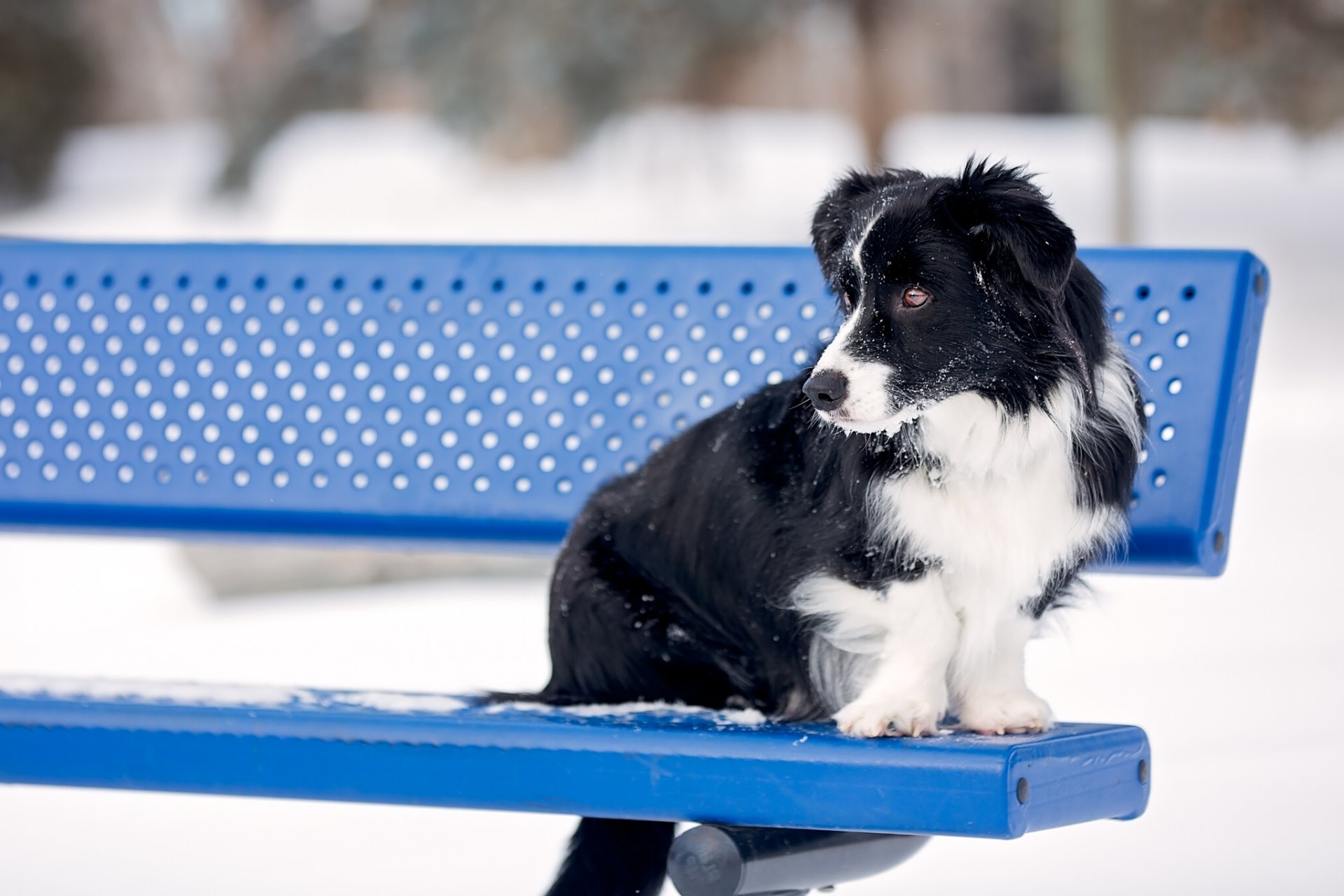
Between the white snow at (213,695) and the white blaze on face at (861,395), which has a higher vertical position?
the white blaze on face at (861,395)

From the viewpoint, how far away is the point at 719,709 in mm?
2857

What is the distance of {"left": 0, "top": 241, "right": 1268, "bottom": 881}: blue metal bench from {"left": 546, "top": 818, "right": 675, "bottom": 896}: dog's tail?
0.70 ft

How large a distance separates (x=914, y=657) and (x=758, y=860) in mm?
398

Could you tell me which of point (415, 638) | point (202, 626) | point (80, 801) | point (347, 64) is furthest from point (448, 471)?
point (347, 64)

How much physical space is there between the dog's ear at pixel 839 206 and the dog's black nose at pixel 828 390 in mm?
345

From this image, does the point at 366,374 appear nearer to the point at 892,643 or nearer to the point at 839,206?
the point at 839,206

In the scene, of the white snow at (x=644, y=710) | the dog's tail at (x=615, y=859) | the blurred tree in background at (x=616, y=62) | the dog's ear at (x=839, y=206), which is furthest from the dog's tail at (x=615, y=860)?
the blurred tree in background at (x=616, y=62)

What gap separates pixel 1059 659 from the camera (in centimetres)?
496

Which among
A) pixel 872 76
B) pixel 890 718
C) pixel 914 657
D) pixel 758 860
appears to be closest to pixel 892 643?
pixel 914 657

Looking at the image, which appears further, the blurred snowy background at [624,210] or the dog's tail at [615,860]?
the blurred snowy background at [624,210]

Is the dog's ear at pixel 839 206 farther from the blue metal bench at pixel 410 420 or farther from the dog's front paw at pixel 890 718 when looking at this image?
the dog's front paw at pixel 890 718

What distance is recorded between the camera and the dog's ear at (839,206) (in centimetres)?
268

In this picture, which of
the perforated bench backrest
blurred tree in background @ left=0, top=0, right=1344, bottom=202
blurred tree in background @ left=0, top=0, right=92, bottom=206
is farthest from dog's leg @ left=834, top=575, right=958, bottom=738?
blurred tree in background @ left=0, top=0, right=92, bottom=206

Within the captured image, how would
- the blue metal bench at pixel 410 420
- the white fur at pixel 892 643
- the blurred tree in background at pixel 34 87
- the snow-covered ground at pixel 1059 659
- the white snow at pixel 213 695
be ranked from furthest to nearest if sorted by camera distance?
1. the blurred tree in background at pixel 34 87
2. the snow-covered ground at pixel 1059 659
3. the white snow at pixel 213 695
4. the blue metal bench at pixel 410 420
5. the white fur at pixel 892 643
